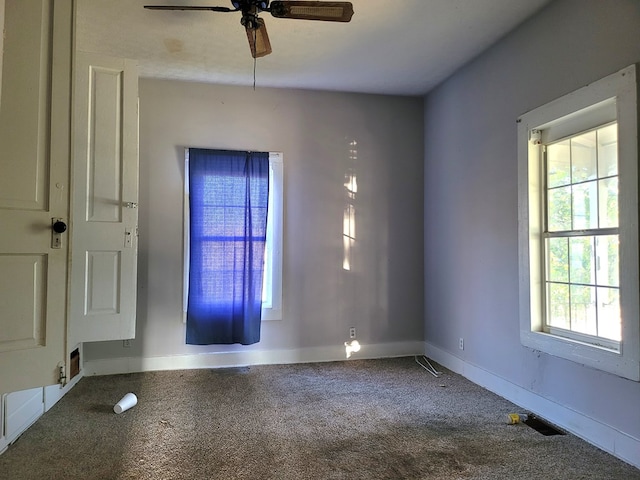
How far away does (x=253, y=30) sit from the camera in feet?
8.03

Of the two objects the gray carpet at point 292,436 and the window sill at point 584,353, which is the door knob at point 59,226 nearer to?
the gray carpet at point 292,436

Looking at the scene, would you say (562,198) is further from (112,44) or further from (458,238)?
(112,44)

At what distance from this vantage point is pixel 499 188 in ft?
10.6

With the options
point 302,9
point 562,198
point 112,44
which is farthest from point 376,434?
point 112,44

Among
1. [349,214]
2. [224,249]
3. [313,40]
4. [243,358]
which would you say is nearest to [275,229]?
[224,249]

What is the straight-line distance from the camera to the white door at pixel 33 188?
75.6 inches

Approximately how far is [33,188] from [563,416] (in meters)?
3.33

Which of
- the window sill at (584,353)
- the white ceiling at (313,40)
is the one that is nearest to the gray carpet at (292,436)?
the window sill at (584,353)

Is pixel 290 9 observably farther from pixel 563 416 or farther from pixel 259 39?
pixel 563 416

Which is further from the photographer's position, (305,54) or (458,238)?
(458,238)

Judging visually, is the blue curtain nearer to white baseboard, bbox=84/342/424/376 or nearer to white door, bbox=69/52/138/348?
white baseboard, bbox=84/342/424/376

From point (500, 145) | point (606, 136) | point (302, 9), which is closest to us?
point (302, 9)

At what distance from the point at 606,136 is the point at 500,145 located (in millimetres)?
842

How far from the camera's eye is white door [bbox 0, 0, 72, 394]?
1.92 meters
